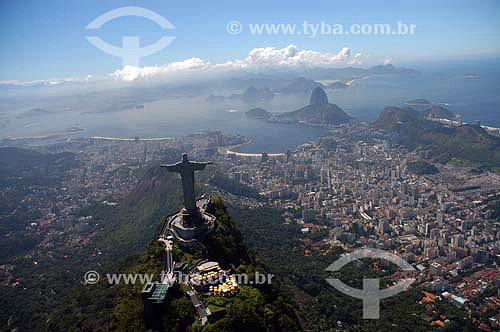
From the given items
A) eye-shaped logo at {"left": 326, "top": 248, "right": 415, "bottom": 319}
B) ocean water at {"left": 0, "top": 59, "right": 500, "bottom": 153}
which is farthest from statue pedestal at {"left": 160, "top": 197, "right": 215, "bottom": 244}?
ocean water at {"left": 0, "top": 59, "right": 500, "bottom": 153}

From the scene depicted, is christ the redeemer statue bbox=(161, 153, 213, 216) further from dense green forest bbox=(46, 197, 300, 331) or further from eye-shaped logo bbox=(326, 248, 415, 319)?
eye-shaped logo bbox=(326, 248, 415, 319)

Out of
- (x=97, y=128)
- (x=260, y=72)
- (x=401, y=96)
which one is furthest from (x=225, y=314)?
(x=260, y=72)

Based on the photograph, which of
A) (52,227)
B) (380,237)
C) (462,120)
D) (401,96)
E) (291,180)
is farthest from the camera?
(401,96)

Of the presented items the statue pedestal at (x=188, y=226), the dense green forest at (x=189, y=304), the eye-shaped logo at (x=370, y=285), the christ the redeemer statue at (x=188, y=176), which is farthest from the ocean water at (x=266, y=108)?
the christ the redeemer statue at (x=188, y=176)

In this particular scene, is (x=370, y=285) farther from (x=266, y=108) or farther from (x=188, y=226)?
(x=266, y=108)

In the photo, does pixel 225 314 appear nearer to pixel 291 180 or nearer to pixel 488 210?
pixel 488 210

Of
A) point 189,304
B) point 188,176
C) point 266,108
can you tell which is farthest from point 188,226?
point 266,108

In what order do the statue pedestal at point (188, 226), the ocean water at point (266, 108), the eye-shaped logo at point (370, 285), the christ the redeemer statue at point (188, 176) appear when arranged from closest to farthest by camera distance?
the statue pedestal at point (188, 226), the christ the redeemer statue at point (188, 176), the eye-shaped logo at point (370, 285), the ocean water at point (266, 108)

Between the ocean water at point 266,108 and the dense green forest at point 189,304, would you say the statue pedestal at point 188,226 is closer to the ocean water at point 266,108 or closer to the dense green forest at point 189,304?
the dense green forest at point 189,304
